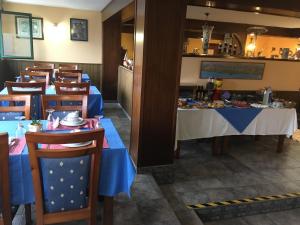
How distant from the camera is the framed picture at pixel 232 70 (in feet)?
13.8

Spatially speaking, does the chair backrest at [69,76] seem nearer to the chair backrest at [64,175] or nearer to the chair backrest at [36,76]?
the chair backrest at [36,76]

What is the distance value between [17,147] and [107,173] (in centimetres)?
56

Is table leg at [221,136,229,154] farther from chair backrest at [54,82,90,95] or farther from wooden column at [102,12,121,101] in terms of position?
wooden column at [102,12,121,101]

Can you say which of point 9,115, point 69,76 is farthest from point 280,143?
point 9,115

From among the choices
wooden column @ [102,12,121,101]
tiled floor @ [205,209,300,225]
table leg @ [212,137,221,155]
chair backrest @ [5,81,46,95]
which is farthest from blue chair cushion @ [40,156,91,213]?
wooden column @ [102,12,121,101]

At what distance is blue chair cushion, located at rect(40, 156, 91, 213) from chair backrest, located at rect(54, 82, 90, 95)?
1775mm

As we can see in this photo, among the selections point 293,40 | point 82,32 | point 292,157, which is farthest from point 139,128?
point 293,40

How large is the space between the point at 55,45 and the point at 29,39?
0.61 m

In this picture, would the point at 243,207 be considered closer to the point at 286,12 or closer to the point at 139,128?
the point at 139,128

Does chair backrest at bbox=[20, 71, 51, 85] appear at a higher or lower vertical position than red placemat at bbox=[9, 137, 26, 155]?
higher

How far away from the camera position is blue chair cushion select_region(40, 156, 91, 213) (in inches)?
53.6

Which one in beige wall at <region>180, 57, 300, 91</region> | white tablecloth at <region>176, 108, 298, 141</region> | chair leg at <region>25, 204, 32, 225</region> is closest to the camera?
chair leg at <region>25, 204, 32, 225</region>

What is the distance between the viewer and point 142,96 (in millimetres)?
2594

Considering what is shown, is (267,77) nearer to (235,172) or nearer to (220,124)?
(220,124)
